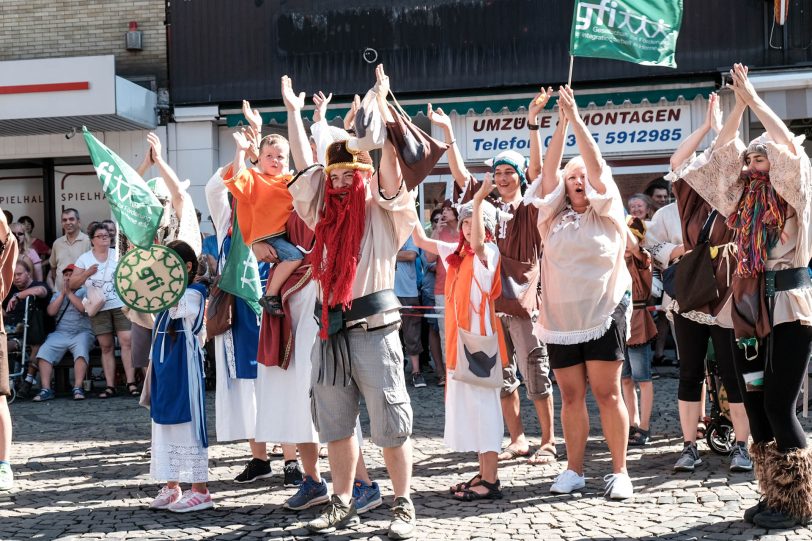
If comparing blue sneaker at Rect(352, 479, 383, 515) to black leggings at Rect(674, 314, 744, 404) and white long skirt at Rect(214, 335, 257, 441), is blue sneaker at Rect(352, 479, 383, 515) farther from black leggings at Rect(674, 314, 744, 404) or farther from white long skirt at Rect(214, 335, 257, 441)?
black leggings at Rect(674, 314, 744, 404)

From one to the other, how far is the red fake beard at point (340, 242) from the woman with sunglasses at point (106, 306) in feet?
22.7

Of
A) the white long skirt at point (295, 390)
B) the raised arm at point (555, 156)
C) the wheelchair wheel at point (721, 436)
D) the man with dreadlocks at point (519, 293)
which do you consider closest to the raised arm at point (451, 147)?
the man with dreadlocks at point (519, 293)

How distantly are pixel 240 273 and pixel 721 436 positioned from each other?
349 centimetres

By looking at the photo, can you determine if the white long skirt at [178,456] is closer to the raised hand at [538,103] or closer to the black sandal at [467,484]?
the black sandal at [467,484]

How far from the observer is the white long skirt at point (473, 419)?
6.04 meters

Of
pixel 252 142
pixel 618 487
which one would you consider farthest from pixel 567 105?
pixel 618 487

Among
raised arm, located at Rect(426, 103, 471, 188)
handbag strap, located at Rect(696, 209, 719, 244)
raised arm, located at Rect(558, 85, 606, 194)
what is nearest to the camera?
raised arm, located at Rect(558, 85, 606, 194)

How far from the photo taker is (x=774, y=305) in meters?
5.11

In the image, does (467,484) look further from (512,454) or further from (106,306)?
(106,306)

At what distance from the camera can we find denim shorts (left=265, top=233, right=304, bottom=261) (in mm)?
5942

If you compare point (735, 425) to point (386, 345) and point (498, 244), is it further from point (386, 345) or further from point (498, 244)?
point (386, 345)

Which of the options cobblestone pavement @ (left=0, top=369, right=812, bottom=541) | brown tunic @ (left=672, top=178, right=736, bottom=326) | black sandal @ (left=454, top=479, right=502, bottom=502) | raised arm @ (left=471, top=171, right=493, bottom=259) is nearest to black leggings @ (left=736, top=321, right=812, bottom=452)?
cobblestone pavement @ (left=0, top=369, right=812, bottom=541)

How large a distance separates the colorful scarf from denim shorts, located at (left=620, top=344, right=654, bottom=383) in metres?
2.53

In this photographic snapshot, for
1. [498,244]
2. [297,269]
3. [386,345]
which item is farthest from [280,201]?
[498,244]
